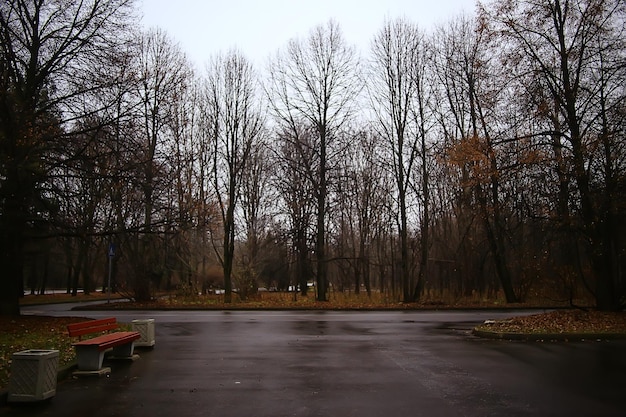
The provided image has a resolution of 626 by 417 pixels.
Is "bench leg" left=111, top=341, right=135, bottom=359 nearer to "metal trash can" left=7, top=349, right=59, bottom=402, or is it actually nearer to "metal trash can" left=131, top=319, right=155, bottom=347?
"metal trash can" left=131, top=319, right=155, bottom=347

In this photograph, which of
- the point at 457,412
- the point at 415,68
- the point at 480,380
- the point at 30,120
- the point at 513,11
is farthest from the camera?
the point at 415,68

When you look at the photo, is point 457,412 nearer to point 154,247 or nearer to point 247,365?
point 247,365

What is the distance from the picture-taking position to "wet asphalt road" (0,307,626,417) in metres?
6.93

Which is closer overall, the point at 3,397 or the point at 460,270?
the point at 3,397

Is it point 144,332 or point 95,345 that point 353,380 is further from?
point 144,332

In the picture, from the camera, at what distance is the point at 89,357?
9.10 metres

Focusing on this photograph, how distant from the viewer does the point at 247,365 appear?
10.2 meters

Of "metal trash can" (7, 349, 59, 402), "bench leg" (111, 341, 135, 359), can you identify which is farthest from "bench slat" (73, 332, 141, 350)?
"metal trash can" (7, 349, 59, 402)

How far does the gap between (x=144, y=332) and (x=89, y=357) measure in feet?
10.7

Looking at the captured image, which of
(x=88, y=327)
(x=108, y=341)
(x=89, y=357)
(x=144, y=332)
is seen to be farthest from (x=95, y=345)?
(x=144, y=332)

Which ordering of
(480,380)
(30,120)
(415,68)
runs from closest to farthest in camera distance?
(480,380) → (30,120) → (415,68)

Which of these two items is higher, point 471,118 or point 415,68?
point 415,68

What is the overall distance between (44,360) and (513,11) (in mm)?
19443

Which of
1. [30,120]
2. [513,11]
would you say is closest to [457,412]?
[30,120]
